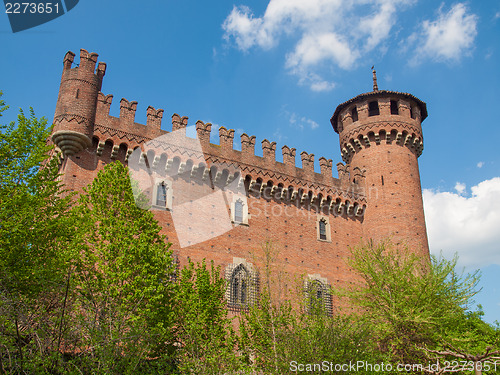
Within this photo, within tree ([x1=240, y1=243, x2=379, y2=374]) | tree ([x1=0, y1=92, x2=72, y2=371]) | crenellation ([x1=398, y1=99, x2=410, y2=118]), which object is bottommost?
tree ([x1=240, y1=243, x2=379, y2=374])

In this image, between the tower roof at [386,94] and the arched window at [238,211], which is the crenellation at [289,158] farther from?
the tower roof at [386,94]

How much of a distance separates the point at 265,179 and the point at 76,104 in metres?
8.88

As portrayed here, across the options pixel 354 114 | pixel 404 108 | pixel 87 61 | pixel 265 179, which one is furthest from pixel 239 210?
pixel 404 108

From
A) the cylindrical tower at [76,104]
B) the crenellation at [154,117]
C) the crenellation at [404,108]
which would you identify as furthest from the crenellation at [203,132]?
the crenellation at [404,108]

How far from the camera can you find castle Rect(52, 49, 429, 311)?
20031 millimetres

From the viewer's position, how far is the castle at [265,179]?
20.0 metres

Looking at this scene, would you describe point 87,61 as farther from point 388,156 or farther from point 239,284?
point 388,156

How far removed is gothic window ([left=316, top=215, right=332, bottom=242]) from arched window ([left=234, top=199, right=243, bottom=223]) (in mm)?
4142

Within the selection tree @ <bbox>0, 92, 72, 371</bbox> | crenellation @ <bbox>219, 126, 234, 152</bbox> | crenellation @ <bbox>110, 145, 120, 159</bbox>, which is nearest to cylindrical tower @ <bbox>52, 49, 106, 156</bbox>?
crenellation @ <bbox>110, 145, 120, 159</bbox>

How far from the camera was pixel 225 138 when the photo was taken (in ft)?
74.8

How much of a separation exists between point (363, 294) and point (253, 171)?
7.48 meters

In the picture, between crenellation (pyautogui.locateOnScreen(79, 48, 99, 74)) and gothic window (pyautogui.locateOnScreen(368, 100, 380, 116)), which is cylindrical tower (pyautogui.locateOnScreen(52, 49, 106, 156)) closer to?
crenellation (pyautogui.locateOnScreen(79, 48, 99, 74))

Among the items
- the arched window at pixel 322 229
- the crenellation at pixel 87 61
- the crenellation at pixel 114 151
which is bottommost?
the arched window at pixel 322 229

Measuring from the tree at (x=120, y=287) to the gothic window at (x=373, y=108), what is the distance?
1569cm
